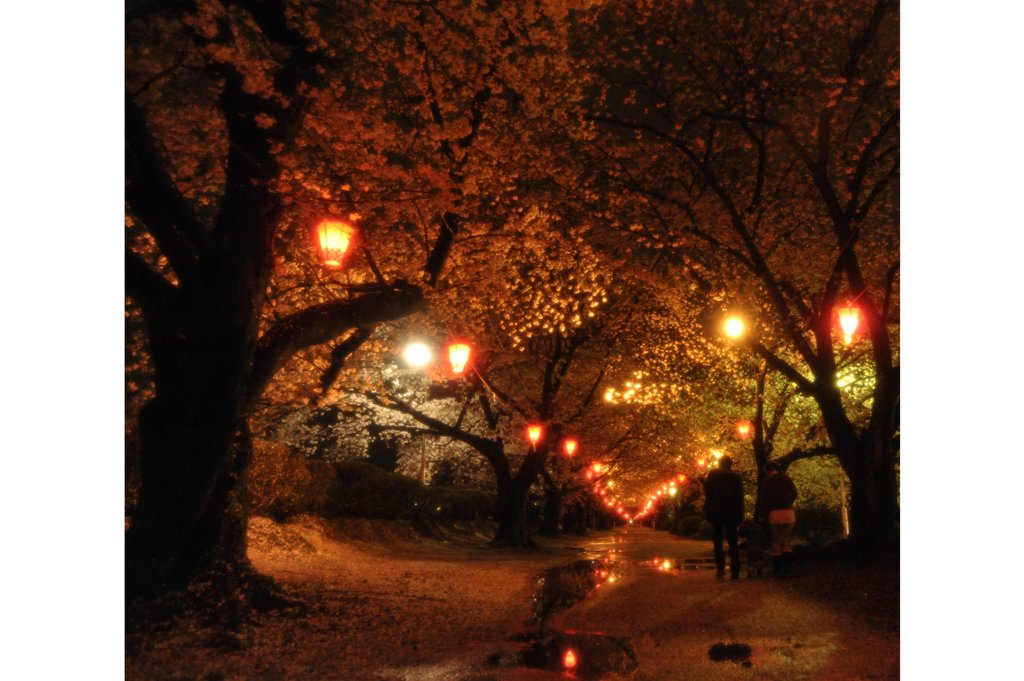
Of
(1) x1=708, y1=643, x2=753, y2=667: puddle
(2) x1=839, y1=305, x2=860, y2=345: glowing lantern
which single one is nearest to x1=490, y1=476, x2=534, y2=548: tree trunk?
(2) x1=839, y1=305, x2=860, y2=345: glowing lantern

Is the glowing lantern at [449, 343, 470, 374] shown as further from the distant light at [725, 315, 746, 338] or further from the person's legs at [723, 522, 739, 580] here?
the person's legs at [723, 522, 739, 580]

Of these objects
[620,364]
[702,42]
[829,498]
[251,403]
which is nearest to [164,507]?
[251,403]

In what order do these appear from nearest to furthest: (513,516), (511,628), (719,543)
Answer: (511,628), (719,543), (513,516)

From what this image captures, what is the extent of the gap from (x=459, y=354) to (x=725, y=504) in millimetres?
6425

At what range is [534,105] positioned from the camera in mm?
11766

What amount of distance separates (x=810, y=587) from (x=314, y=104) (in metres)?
9.22

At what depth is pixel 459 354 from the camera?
48.3 feet

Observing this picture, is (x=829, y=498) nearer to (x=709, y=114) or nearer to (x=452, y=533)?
(x=452, y=533)

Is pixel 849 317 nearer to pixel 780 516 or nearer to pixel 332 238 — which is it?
pixel 780 516

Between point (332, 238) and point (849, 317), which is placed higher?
point (332, 238)

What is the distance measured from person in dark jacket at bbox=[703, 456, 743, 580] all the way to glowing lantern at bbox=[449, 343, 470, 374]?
19.6 ft

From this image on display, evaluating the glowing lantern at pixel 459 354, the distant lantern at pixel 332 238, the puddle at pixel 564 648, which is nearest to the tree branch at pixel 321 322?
the distant lantern at pixel 332 238

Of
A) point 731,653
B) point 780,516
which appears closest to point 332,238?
point 731,653

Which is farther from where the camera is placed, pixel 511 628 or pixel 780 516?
pixel 780 516
